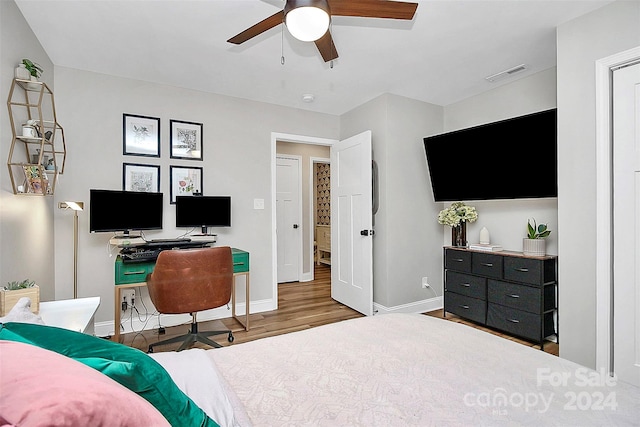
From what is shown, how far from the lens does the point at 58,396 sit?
0.47 metres

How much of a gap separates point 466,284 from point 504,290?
0.40 meters

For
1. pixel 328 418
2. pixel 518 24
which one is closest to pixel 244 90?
pixel 518 24

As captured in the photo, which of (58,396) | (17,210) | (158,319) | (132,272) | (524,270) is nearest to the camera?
(58,396)

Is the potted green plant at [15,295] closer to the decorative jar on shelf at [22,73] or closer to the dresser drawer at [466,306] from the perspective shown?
the decorative jar on shelf at [22,73]

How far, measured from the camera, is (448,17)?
2230 millimetres

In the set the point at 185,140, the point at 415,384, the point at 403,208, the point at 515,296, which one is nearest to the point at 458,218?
the point at 403,208

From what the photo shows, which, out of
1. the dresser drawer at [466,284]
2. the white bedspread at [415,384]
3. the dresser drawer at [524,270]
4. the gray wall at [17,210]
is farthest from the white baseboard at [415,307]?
the gray wall at [17,210]

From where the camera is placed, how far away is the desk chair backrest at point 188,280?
2502 millimetres

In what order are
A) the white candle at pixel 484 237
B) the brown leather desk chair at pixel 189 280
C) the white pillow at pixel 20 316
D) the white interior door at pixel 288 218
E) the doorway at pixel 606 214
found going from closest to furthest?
the white pillow at pixel 20 316, the doorway at pixel 606 214, the brown leather desk chair at pixel 189 280, the white candle at pixel 484 237, the white interior door at pixel 288 218

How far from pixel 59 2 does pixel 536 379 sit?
3147mm

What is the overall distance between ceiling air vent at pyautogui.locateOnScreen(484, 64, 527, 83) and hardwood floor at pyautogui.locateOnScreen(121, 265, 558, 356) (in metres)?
2.46

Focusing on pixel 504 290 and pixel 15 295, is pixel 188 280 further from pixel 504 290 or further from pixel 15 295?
pixel 504 290

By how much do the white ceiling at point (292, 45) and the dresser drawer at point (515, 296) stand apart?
6.51ft

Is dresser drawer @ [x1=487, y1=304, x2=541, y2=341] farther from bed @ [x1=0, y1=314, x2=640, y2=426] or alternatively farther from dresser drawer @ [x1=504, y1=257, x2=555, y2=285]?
bed @ [x1=0, y1=314, x2=640, y2=426]
